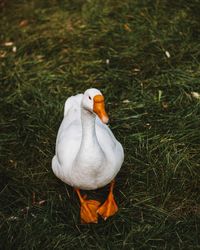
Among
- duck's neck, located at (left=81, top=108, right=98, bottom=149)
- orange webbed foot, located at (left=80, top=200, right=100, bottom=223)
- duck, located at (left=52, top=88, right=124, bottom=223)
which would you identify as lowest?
orange webbed foot, located at (left=80, top=200, right=100, bottom=223)

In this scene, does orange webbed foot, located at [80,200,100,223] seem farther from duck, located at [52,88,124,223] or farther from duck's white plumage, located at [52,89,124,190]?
duck's white plumage, located at [52,89,124,190]

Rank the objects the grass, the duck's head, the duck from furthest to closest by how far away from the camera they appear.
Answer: the grass
the duck
the duck's head

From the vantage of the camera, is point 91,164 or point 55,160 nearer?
point 91,164

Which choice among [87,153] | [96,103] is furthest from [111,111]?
[96,103]

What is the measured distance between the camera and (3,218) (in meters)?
3.42

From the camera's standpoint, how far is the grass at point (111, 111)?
3301 millimetres

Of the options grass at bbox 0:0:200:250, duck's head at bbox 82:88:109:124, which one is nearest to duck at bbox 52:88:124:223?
duck's head at bbox 82:88:109:124

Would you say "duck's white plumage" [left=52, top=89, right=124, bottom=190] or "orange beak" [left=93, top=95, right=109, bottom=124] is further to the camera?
"duck's white plumage" [left=52, top=89, right=124, bottom=190]

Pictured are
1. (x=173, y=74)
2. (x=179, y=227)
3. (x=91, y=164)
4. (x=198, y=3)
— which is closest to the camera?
(x=91, y=164)

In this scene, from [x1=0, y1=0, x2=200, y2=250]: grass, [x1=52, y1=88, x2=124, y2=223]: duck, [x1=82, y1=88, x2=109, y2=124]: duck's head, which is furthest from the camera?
[x1=0, y1=0, x2=200, y2=250]: grass

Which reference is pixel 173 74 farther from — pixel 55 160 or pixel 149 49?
pixel 55 160

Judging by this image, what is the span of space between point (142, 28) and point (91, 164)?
251 centimetres

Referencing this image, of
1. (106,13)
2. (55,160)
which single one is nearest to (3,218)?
(55,160)

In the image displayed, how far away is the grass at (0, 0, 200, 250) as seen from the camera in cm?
330
